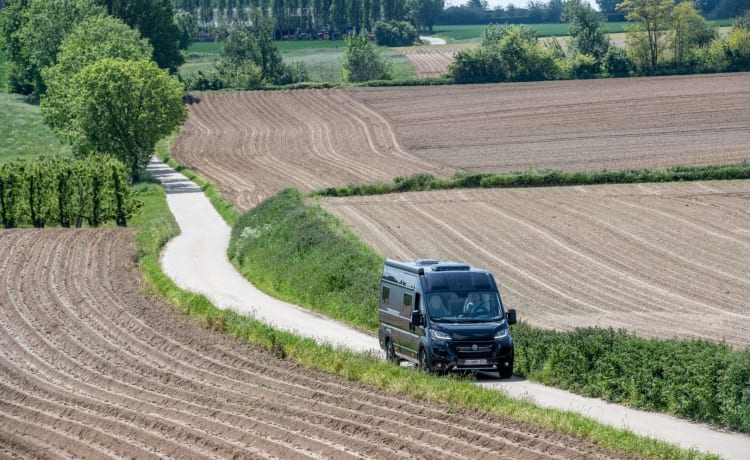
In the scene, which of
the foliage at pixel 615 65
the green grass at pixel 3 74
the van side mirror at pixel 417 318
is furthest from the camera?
the green grass at pixel 3 74

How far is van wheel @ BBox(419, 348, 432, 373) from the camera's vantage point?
2617 centimetres

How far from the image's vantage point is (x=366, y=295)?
3600 cm

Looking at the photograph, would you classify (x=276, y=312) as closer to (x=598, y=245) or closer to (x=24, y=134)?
(x=598, y=245)

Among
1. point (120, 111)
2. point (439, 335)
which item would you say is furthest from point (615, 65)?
point (439, 335)

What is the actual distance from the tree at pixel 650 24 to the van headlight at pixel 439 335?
95092 mm

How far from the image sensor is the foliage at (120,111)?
272 feet

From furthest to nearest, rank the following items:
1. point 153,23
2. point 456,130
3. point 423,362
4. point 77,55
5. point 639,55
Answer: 1. point 153,23
2. point 639,55
3. point 77,55
4. point 456,130
5. point 423,362

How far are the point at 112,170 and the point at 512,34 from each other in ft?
214

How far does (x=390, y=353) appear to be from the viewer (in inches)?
1129

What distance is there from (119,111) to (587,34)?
63.8m

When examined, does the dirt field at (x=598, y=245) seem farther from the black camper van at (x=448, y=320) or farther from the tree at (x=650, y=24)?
the tree at (x=650, y=24)

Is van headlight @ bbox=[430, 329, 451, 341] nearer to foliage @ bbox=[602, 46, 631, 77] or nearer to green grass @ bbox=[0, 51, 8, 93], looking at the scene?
foliage @ bbox=[602, 46, 631, 77]

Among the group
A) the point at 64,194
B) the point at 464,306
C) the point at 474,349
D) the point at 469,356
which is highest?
the point at 464,306

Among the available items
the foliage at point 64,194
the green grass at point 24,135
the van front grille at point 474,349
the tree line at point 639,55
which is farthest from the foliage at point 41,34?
the van front grille at point 474,349
